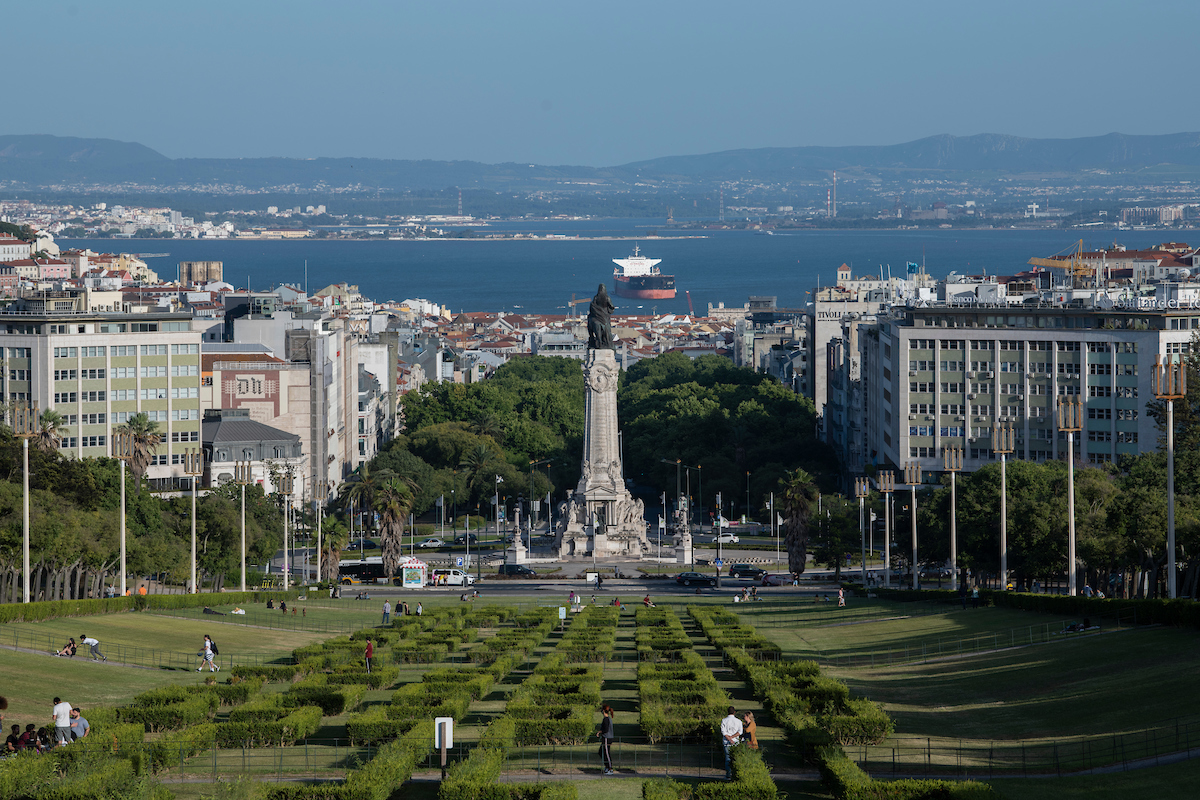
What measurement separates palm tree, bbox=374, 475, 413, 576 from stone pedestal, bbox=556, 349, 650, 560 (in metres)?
13.9

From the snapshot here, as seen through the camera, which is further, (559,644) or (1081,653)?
(559,644)

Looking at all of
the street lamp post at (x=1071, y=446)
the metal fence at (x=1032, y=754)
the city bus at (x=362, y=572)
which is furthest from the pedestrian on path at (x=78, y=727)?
the city bus at (x=362, y=572)

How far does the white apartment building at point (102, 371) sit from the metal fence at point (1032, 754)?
84.9m

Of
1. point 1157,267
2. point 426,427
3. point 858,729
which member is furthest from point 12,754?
point 1157,267

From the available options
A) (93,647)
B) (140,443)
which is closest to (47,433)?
(140,443)

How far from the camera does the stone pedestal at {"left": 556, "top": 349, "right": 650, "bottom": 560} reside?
4341 inches

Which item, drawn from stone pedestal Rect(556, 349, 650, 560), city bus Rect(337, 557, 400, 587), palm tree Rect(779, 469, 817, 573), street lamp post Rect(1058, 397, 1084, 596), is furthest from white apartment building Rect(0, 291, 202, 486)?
street lamp post Rect(1058, 397, 1084, 596)

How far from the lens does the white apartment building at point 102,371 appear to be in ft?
368

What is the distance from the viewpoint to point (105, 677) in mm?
45250

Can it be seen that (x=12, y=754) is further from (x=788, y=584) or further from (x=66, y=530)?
(x=788, y=584)

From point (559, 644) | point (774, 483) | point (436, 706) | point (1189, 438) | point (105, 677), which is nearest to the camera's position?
point (436, 706)

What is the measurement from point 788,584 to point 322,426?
162 ft

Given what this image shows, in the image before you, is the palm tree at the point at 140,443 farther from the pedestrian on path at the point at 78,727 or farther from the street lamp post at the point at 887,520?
the pedestrian on path at the point at 78,727

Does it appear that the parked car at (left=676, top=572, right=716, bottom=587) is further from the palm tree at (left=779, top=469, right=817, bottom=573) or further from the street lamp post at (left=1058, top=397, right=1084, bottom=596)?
the street lamp post at (left=1058, top=397, right=1084, bottom=596)
